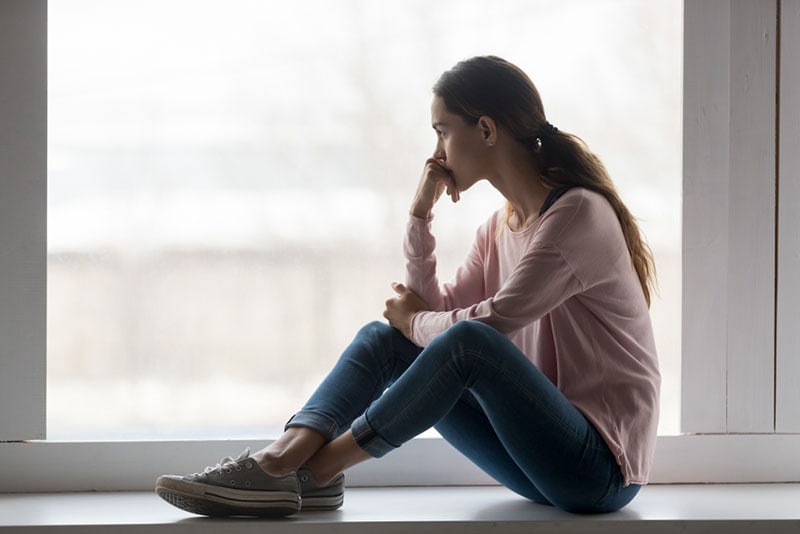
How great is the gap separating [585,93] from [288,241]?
2.66 ft

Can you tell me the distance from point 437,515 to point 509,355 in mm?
400

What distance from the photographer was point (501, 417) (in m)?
1.92

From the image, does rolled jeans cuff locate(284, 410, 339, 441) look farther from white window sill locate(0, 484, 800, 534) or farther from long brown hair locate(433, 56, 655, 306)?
long brown hair locate(433, 56, 655, 306)

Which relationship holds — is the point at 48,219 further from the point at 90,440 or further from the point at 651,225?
the point at 651,225

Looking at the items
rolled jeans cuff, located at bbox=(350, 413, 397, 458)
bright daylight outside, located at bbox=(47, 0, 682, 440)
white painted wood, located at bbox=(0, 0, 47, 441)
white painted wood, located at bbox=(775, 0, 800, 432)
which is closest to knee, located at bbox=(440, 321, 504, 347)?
rolled jeans cuff, located at bbox=(350, 413, 397, 458)

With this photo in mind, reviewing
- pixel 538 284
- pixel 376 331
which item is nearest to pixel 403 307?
pixel 376 331

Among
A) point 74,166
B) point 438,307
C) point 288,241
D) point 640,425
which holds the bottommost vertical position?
point 640,425

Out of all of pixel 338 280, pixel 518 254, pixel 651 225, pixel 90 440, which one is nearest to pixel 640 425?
pixel 518 254

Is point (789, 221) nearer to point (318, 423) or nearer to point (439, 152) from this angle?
point (439, 152)

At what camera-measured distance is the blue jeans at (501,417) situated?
1.89 meters

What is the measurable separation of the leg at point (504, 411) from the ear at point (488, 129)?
445mm

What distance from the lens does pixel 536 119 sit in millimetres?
2133

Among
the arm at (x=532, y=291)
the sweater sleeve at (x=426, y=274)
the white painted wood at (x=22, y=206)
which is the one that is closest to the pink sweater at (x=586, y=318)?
the arm at (x=532, y=291)

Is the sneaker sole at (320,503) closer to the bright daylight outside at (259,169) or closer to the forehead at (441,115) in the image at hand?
the bright daylight outside at (259,169)
